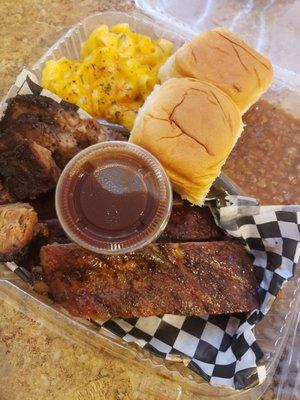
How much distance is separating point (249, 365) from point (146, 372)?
45cm

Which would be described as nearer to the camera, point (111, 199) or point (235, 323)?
point (111, 199)

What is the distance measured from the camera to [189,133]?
2117mm

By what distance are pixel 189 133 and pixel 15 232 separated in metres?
0.83

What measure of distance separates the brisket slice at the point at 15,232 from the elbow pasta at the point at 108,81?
768mm

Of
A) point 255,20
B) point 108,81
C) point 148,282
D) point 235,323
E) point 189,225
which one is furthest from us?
point 255,20

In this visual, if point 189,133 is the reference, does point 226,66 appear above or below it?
above

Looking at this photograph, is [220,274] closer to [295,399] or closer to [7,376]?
[295,399]

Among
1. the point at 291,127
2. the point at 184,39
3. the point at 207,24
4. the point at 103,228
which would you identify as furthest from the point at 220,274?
the point at 207,24

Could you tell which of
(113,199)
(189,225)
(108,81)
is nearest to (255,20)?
(108,81)

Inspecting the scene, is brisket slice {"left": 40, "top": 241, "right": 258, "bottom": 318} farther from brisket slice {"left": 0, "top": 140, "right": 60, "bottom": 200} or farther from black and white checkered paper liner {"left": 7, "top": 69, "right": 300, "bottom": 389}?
brisket slice {"left": 0, "top": 140, "right": 60, "bottom": 200}

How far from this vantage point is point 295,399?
204 centimetres

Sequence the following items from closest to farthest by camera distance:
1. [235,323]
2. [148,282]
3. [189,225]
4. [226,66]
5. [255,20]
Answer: [148,282] < [235,323] < [189,225] < [226,66] < [255,20]

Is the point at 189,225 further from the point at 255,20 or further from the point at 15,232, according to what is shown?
the point at 255,20

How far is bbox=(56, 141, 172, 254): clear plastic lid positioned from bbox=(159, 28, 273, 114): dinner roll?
54 cm
